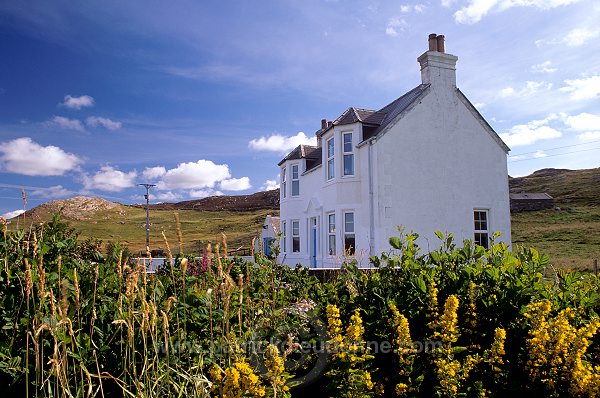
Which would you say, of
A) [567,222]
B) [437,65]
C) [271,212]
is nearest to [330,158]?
[437,65]

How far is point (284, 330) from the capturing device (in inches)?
128

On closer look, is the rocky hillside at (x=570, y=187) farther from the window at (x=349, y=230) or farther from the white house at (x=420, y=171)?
the window at (x=349, y=230)

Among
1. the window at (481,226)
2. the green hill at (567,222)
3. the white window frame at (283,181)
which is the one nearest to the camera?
the window at (481,226)

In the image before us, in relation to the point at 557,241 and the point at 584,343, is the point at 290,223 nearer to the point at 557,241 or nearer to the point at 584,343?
the point at 584,343

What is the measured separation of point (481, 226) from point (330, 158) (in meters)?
6.43

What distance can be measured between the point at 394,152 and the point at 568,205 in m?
58.8

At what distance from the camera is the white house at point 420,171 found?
14.9 meters

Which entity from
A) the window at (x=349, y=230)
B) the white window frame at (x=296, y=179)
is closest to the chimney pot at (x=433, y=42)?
the window at (x=349, y=230)

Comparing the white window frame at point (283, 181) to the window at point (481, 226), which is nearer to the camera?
the window at point (481, 226)

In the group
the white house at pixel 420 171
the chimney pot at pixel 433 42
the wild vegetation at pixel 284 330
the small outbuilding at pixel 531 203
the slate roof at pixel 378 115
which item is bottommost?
the wild vegetation at pixel 284 330

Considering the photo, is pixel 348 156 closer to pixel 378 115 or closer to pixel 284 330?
pixel 378 115

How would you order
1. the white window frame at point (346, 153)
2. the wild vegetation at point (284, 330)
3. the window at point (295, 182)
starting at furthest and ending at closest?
the window at point (295, 182), the white window frame at point (346, 153), the wild vegetation at point (284, 330)

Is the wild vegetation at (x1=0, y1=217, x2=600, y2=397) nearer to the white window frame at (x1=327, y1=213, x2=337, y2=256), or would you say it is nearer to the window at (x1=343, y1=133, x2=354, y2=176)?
the window at (x1=343, y1=133, x2=354, y2=176)

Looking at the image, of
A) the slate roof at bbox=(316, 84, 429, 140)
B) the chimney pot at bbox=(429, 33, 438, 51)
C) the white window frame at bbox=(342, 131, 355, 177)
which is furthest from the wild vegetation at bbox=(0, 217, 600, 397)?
the chimney pot at bbox=(429, 33, 438, 51)
